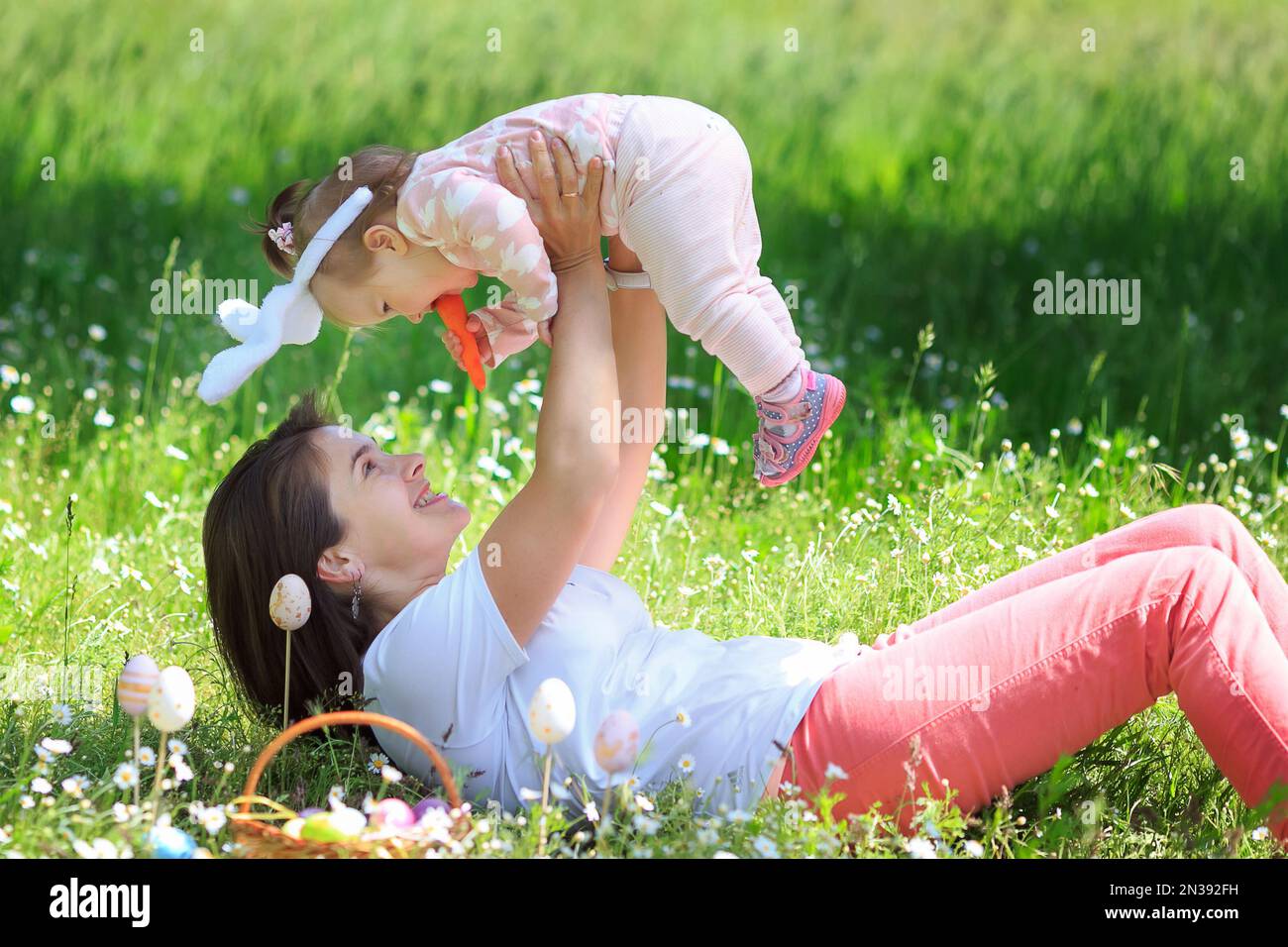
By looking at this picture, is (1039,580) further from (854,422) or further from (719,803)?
(854,422)

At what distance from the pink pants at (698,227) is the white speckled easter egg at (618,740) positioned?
31.1 inches

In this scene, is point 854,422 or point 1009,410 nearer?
point 854,422

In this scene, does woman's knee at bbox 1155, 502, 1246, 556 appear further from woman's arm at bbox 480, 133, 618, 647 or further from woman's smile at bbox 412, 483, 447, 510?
woman's smile at bbox 412, 483, 447, 510

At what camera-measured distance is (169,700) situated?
2.26 meters

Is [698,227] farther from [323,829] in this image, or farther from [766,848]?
[323,829]

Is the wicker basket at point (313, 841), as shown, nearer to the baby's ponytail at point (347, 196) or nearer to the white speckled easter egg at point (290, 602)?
the white speckled easter egg at point (290, 602)

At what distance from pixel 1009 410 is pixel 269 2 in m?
5.50

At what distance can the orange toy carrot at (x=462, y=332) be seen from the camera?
2.88m

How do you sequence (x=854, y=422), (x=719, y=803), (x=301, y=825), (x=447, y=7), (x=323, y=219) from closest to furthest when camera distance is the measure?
(x=301, y=825), (x=719, y=803), (x=323, y=219), (x=854, y=422), (x=447, y=7)

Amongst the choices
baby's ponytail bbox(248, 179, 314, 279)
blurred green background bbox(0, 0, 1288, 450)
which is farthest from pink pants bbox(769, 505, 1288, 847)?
blurred green background bbox(0, 0, 1288, 450)

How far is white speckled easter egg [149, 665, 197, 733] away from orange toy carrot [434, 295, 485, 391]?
0.83 meters

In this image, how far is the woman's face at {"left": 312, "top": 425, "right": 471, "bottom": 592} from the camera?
2762 millimetres
